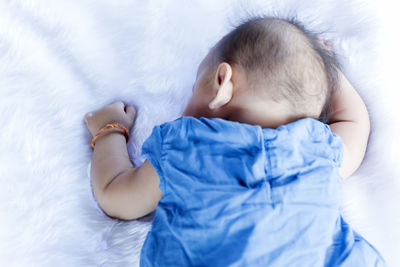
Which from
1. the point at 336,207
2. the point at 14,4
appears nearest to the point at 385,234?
the point at 336,207

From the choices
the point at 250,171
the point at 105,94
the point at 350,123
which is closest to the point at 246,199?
the point at 250,171

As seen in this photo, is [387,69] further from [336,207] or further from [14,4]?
[14,4]

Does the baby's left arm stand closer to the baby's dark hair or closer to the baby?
the baby

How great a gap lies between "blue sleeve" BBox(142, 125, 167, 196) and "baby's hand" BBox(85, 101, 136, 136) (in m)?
0.23

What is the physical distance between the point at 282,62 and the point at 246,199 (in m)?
0.26

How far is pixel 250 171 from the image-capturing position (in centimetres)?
64

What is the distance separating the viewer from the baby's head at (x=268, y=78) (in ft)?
2.35

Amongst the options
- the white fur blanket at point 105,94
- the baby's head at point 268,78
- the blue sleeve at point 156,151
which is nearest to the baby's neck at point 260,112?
the baby's head at point 268,78

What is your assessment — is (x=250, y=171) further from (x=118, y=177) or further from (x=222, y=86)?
(x=118, y=177)

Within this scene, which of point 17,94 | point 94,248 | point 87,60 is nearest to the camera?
point 94,248

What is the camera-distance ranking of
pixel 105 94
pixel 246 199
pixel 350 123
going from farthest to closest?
pixel 105 94 < pixel 350 123 < pixel 246 199

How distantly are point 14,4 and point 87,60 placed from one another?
0.22m

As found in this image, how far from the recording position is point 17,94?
2.98 ft

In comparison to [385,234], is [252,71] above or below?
above
